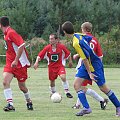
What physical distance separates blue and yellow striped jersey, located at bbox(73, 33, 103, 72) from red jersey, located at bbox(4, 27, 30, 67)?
157 centimetres

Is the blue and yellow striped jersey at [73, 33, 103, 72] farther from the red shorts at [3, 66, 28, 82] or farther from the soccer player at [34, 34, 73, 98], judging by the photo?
the soccer player at [34, 34, 73, 98]

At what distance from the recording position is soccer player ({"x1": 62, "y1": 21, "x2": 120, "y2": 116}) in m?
11.1

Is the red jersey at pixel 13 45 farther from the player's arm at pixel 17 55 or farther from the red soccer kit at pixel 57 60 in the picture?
the red soccer kit at pixel 57 60

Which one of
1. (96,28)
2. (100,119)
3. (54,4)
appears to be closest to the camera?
(100,119)

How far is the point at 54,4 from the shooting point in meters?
58.2

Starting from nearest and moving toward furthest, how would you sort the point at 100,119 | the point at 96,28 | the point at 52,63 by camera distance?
1. the point at 100,119
2. the point at 52,63
3. the point at 96,28

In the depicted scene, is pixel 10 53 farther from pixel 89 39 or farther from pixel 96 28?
pixel 96 28

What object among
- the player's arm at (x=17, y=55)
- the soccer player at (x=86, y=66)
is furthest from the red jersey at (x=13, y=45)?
the soccer player at (x=86, y=66)

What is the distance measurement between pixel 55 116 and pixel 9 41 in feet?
6.82

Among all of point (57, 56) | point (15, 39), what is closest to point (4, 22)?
point (15, 39)

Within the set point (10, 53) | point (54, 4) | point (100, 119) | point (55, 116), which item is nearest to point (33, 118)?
point (55, 116)

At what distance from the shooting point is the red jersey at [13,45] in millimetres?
12297

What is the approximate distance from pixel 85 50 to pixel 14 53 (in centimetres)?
200

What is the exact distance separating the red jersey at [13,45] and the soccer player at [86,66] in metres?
1.44
